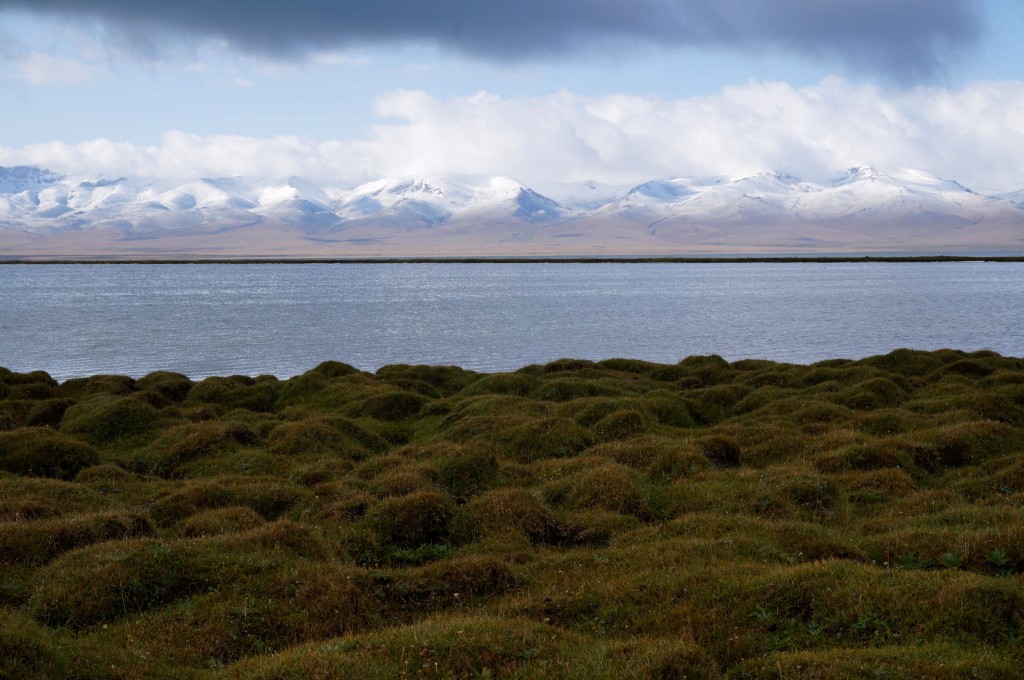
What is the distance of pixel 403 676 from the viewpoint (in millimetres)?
11164

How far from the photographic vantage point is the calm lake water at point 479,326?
6431cm

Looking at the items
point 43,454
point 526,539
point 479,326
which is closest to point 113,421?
point 43,454

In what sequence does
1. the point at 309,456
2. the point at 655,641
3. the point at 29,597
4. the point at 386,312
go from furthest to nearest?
1. the point at 386,312
2. the point at 309,456
3. the point at 29,597
4. the point at 655,641

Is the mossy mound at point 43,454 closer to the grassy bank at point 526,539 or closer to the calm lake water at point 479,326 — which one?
the grassy bank at point 526,539

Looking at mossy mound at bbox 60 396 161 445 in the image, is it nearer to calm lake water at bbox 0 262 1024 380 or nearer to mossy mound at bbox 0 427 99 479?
mossy mound at bbox 0 427 99 479

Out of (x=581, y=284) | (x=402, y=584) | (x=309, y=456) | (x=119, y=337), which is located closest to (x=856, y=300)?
(x=581, y=284)

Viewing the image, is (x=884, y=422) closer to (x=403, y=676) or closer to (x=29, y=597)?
(x=403, y=676)

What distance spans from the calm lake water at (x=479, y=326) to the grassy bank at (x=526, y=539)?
3053cm

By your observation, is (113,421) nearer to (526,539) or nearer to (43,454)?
(43,454)

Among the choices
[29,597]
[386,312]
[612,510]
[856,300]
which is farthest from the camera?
[856,300]

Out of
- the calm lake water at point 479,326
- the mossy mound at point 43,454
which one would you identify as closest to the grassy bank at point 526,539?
the mossy mound at point 43,454

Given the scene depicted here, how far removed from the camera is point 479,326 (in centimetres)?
8719

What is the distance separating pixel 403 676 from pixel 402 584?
13.4ft

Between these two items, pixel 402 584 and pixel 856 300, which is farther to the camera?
pixel 856 300
